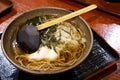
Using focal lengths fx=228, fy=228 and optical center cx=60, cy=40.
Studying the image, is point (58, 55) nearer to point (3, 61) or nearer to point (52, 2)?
point (3, 61)

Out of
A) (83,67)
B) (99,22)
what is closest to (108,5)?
(99,22)

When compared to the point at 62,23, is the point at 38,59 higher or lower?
lower

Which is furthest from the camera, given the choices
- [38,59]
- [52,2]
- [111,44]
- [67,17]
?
[52,2]

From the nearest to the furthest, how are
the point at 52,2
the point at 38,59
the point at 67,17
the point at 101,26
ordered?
the point at 38,59
the point at 67,17
the point at 101,26
the point at 52,2

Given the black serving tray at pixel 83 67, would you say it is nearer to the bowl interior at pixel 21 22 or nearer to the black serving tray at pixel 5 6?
the bowl interior at pixel 21 22

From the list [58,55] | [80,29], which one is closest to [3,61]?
[58,55]

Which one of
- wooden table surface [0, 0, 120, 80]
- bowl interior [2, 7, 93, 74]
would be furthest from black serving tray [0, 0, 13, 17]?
bowl interior [2, 7, 93, 74]
